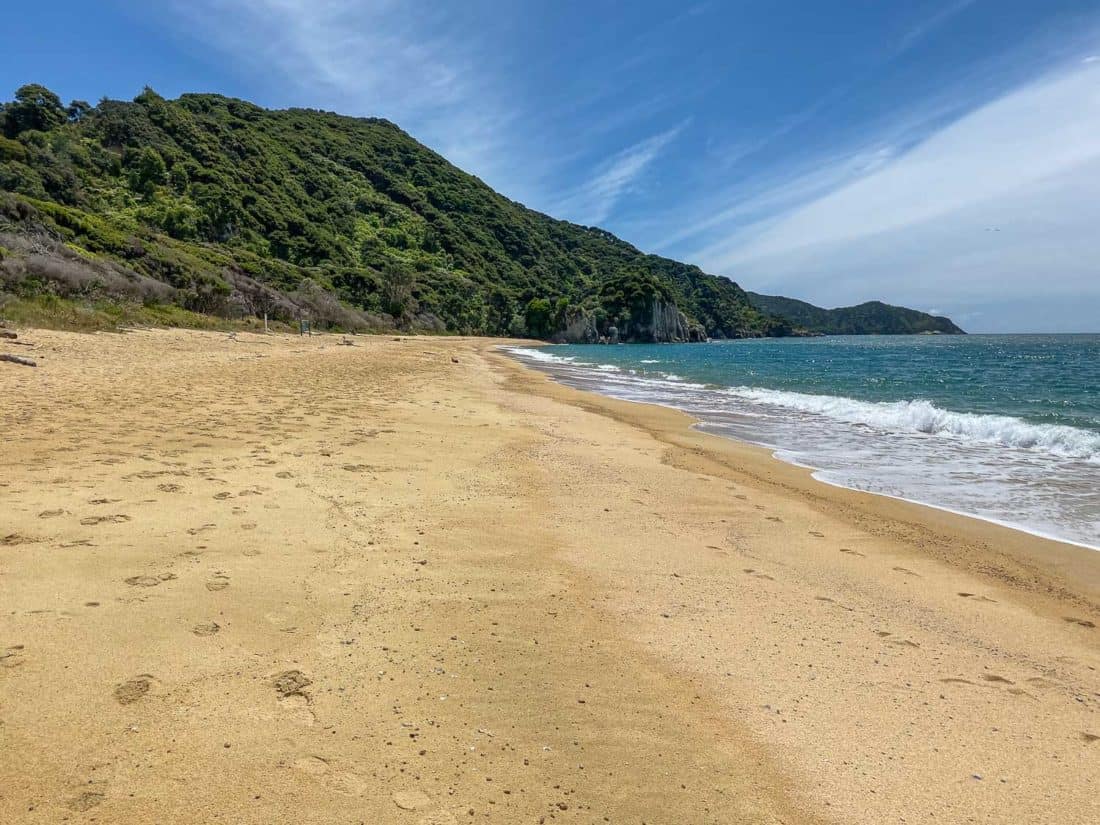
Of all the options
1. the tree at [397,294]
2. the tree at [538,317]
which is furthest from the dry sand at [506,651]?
the tree at [538,317]

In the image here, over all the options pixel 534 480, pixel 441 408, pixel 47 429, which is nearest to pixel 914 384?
pixel 441 408

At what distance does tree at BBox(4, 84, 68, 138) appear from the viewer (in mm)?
63219

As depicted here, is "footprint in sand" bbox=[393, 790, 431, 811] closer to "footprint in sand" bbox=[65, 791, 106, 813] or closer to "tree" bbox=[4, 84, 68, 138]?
"footprint in sand" bbox=[65, 791, 106, 813]

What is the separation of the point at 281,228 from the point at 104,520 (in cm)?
7887

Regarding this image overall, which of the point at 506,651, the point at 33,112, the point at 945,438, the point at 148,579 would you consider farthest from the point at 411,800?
the point at 33,112

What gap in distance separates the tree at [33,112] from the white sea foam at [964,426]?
8580 centimetres

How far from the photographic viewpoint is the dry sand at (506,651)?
2086mm

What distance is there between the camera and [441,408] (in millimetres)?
11961

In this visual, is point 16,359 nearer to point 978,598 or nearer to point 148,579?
point 148,579

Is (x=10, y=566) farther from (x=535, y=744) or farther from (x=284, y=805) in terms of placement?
(x=535, y=744)

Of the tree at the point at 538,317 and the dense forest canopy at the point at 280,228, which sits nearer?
the dense forest canopy at the point at 280,228

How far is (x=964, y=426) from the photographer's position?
41.8 ft

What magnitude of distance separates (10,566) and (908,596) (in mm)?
5852

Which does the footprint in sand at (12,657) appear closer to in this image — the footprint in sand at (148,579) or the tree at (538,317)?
the footprint in sand at (148,579)
